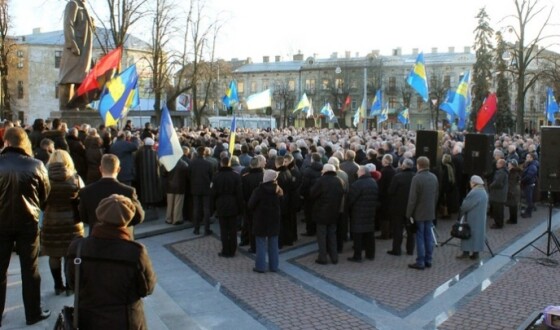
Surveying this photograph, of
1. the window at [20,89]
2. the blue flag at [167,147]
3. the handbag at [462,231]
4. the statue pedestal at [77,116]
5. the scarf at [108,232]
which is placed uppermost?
the window at [20,89]

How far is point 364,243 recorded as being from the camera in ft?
34.5

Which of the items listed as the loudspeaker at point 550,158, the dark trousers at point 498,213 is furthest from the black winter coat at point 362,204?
the dark trousers at point 498,213

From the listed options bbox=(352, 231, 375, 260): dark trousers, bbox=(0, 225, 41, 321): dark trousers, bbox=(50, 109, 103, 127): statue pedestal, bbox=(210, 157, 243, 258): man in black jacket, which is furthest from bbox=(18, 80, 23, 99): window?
bbox=(0, 225, 41, 321): dark trousers

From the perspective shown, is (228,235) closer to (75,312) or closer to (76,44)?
(75,312)

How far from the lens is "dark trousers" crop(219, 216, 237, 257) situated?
9.84 metres

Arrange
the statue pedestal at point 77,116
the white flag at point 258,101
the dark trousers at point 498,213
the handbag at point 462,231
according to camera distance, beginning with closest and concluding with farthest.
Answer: the handbag at point 462,231, the dark trousers at point 498,213, the statue pedestal at point 77,116, the white flag at point 258,101

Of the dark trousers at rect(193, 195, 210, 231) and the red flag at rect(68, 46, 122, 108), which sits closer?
the dark trousers at rect(193, 195, 210, 231)

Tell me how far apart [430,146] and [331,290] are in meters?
6.33

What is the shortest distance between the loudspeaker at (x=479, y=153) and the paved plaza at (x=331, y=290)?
9.09 ft

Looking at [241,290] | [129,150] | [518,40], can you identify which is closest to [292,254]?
[241,290]

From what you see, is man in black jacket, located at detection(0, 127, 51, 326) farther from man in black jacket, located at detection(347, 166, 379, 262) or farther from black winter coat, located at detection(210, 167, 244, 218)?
man in black jacket, located at detection(347, 166, 379, 262)

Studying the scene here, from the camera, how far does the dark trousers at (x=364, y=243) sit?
9.98 meters

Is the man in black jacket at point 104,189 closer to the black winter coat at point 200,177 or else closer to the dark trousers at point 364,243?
the dark trousers at point 364,243

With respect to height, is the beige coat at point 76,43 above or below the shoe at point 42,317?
above
